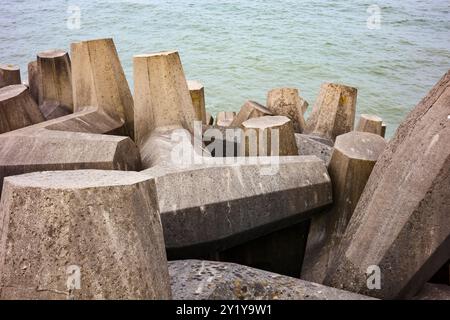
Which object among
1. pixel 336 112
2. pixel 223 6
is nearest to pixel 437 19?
pixel 223 6

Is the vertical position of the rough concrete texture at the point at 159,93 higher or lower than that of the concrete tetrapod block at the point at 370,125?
higher

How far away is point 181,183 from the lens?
74.4 inches

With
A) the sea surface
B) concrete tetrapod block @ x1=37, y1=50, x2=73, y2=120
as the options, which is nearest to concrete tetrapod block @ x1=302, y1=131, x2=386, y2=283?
concrete tetrapod block @ x1=37, y1=50, x2=73, y2=120

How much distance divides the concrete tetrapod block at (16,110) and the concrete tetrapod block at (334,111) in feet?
6.55

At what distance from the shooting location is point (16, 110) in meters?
2.82

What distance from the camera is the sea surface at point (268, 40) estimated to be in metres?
9.31

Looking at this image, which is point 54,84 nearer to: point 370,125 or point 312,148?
point 312,148

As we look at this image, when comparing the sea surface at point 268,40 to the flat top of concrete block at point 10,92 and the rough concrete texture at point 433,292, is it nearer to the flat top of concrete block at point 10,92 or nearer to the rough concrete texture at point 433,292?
the flat top of concrete block at point 10,92

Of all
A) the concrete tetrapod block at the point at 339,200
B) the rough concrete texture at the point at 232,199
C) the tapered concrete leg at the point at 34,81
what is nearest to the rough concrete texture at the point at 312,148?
the concrete tetrapod block at the point at 339,200

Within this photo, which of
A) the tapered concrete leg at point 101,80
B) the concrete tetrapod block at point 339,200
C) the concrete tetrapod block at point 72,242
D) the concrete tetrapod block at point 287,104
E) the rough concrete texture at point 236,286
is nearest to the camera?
the concrete tetrapod block at point 72,242

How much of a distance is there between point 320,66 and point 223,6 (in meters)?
7.29

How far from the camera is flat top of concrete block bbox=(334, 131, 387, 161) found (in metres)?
2.22

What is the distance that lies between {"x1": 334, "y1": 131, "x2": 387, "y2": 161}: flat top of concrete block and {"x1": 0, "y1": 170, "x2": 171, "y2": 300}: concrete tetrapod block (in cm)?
133

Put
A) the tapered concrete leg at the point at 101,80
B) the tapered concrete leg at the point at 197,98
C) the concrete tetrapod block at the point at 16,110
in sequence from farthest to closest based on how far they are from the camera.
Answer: the tapered concrete leg at the point at 197,98 < the tapered concrete leg at the point at 101,80 < the concrete tetrapod block at the point at 16,110
